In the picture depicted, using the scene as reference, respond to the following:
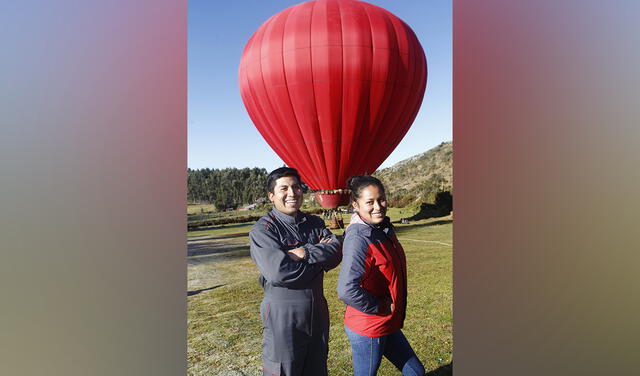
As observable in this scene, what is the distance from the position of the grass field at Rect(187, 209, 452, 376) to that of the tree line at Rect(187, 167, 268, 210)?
10966 millimetres

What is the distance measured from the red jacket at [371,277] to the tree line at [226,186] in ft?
55.1

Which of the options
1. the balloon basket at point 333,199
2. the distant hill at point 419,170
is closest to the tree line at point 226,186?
the distant hill at point 419,170

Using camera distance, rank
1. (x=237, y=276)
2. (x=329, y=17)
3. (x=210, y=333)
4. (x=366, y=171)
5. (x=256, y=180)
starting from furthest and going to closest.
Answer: (x=256, y=180)
(x=366, y=171)
(x=329, y=17)
(x=237, y=276)
(x=210, y=333)

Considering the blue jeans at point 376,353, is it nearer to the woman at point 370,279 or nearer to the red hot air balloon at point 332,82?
the woman at point 370,279

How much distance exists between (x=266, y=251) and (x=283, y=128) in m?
6.17

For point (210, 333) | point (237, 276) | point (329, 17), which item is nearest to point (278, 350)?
point (210, 333)

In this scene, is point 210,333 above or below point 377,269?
below

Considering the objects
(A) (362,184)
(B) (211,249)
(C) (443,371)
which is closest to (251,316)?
(C) (443,371)

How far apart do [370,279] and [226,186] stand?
19157mm

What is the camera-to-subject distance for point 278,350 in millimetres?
1693

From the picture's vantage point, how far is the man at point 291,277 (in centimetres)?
161

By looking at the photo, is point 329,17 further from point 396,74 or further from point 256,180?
point 256,180

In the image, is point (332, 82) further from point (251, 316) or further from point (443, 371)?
point (443, 371)

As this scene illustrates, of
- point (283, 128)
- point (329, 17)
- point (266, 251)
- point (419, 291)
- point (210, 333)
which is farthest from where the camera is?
point (283, 128)
